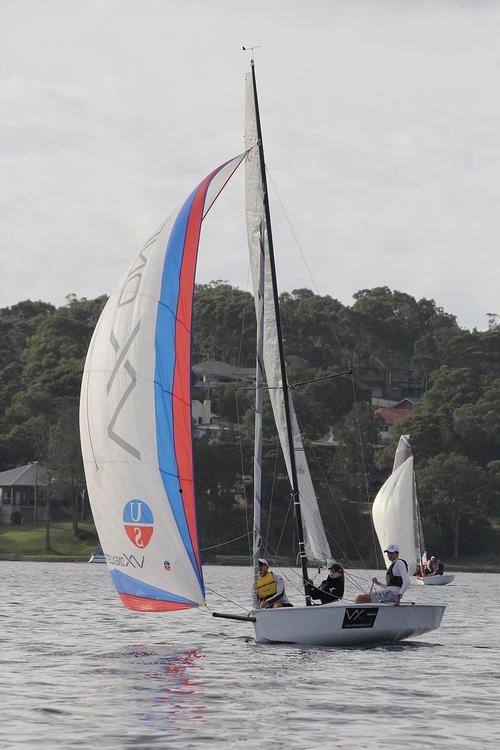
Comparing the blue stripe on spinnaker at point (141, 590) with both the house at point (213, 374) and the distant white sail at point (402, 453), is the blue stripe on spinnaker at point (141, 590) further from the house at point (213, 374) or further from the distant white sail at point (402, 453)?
the house at point (213, 374)

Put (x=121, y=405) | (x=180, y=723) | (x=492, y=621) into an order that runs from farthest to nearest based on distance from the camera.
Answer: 1. (x=492, y=621)
2. (x=121, y=405)
3. (x=180, y=723)

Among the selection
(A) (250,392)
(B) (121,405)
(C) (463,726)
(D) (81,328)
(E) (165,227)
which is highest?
(D) (81,328)

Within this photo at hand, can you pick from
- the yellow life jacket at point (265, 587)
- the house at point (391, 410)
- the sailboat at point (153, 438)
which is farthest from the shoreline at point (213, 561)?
the sailboat at point (153, 438)

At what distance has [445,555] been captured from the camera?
12344 centimetres

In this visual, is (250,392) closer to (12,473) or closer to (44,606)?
(12,473)

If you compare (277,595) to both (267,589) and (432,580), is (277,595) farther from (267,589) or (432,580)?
(432,580)

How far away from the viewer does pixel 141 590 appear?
2798 centimetres

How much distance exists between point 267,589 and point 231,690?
596 centimetres

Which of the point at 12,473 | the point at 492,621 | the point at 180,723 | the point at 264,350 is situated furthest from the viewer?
the point at 12,473

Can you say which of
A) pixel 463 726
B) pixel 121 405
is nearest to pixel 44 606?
pixel 121 405

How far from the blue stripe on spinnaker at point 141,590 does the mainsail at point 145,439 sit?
0.06 ft

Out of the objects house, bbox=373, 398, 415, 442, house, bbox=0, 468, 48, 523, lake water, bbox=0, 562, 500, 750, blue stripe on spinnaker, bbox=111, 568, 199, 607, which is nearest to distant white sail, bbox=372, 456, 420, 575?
lake water, bbox=0, 562, 500, 750

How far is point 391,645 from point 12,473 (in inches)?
4298

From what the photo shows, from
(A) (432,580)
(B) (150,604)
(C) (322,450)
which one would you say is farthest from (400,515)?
(C) (322,450)
